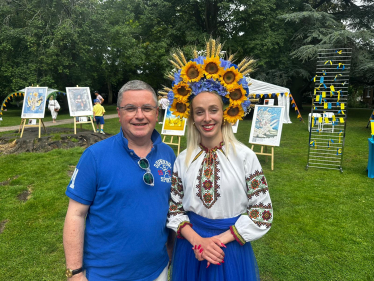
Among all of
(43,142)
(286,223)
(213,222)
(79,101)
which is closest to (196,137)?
(213,222)

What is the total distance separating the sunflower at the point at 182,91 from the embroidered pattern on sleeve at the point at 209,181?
40cm

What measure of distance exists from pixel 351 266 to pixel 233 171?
7.48 feet

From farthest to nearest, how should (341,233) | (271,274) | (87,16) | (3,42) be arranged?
1. (87,16)
2. (3,42)
3. (341,233)
4. (271,274)

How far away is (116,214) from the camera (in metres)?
1.44

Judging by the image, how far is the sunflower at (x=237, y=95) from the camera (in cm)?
167

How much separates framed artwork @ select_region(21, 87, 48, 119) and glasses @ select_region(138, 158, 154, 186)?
8635mm

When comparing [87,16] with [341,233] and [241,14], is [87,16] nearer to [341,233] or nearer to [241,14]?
[241,14]

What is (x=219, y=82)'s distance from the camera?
1.65m

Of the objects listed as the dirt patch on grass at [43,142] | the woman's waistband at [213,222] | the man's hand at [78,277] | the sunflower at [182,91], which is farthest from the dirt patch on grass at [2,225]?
the dirt patch on grass at [43,142]

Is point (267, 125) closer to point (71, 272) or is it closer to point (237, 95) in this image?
point (237, 95)

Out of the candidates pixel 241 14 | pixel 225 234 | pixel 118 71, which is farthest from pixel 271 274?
pixel 118 71

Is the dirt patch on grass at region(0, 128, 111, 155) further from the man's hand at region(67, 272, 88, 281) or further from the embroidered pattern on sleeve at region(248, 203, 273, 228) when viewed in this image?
the embroidered pattern on sleeve at region(248, 203, 273, 228)

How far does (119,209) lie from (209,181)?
55cm

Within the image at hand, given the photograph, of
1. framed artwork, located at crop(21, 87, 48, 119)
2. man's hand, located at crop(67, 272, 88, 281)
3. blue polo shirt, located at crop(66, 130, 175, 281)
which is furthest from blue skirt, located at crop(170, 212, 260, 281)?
framed artwork, located at crop(21, 87, 48, 119)
